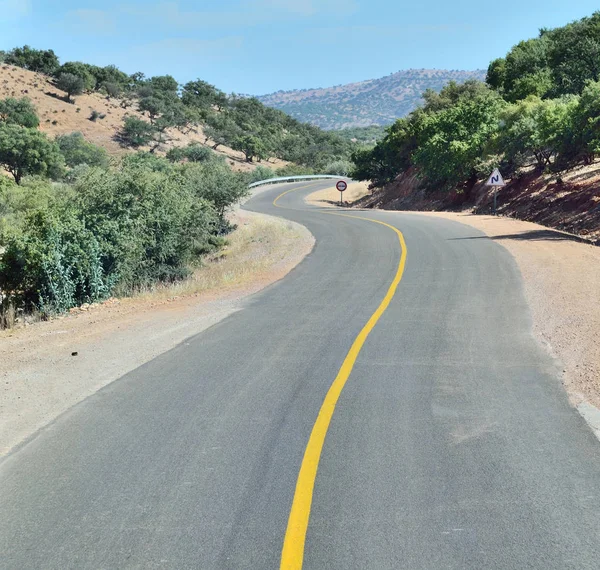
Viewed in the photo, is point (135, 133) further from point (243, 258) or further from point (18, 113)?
point (243, 258)

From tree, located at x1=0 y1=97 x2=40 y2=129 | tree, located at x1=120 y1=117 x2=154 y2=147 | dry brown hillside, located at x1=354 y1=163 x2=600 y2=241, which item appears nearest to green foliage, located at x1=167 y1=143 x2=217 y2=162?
tree, located at x1=120 y1=117 x2=154 y2=147

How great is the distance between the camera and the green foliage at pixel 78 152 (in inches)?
2785

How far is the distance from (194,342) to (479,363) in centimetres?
440

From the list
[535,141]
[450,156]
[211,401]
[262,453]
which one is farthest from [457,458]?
[450,156]

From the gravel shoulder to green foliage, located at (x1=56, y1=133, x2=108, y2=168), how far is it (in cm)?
5563

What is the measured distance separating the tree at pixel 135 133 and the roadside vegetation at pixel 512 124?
41675mm

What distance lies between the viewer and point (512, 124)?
34.6 m

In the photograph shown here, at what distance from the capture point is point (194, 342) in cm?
1066

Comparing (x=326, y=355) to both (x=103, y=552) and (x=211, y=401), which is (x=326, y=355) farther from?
(x=103, y=552)

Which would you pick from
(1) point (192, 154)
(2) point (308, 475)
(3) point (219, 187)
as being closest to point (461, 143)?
(3) point (219, 187)

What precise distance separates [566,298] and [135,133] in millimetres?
89509

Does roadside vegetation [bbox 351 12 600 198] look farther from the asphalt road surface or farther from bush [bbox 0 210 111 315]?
the asphalt road surface

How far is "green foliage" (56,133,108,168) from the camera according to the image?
70.8 m

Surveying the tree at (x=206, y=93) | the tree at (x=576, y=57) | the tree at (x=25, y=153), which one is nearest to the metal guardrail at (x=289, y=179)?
the tree at (x=25, y=153)
